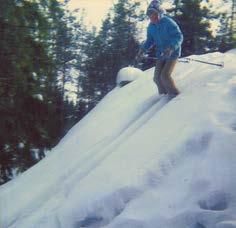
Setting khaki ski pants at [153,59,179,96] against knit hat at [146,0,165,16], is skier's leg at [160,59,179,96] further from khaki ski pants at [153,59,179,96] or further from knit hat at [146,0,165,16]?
knit hat at [146,0,165,16]

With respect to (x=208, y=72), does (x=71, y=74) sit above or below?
below

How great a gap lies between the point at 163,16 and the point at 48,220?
170 inches

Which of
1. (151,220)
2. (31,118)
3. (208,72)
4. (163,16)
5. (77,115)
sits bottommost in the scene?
(77,115)

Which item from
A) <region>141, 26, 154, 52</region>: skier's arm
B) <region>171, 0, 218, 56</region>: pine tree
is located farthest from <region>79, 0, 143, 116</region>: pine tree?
<region>141, 26, 154, 52</region>: skier's arm

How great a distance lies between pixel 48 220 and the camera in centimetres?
504

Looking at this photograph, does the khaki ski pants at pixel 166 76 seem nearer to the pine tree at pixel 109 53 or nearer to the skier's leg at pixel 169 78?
the skier's leg at pixel 169 78

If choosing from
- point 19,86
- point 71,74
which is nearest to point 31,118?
point 19,86

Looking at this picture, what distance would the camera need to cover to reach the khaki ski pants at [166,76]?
7.48 meters

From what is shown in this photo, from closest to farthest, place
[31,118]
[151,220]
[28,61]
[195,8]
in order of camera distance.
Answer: [151,220] < [28,61] < [31,118] < [195,8]

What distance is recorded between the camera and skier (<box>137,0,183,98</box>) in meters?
7.33

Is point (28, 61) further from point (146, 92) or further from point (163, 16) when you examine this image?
point (163, 16)

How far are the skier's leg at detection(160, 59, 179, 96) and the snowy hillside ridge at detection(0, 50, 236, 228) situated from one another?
0.58 feet

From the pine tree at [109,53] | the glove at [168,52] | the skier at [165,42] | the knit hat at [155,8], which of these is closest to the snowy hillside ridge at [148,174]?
the skier at [165,42]

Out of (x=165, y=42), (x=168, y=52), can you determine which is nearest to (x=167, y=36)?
(x=165, y=42)
